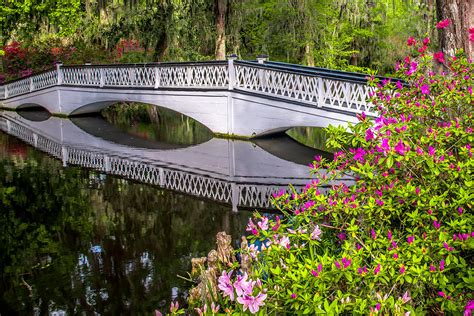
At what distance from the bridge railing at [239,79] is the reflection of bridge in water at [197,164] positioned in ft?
5.19

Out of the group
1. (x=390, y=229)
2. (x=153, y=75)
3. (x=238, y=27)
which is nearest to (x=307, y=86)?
(x=153, y=75)

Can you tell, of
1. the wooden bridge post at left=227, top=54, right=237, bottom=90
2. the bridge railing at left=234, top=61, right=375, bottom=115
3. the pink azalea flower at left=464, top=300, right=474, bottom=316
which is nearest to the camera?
the pink azalea flower at left=464, top=300, right=474, bottom=316

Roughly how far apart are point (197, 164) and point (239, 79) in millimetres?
4700

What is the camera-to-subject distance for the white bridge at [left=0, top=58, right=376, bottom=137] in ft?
46.7

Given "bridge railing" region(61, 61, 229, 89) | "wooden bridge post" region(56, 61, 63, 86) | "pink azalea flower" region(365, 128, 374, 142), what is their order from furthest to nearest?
"wooden bridge post" region(56, 61, 63, 86) < "bridge railing" region(61, 61, 229, 89) < "pink azalea flower" region(365, 128, 374, 142)

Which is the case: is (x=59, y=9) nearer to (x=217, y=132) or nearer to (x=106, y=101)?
(x=106, y=101)

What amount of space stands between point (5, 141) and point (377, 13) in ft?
65.6

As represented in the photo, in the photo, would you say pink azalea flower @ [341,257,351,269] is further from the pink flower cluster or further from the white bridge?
the white bridge

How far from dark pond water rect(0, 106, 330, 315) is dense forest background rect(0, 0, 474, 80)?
810cm

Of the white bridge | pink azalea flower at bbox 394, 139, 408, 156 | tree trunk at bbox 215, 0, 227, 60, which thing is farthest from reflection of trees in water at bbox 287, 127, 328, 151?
pink azalea flower at bbox 394, 139, 408, 156

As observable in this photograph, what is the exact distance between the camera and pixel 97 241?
7.83m

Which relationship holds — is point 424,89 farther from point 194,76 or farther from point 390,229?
point 194,76

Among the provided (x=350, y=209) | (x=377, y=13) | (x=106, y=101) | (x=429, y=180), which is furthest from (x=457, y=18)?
(x=377, y=13)

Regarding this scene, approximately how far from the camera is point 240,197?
32.4ft
